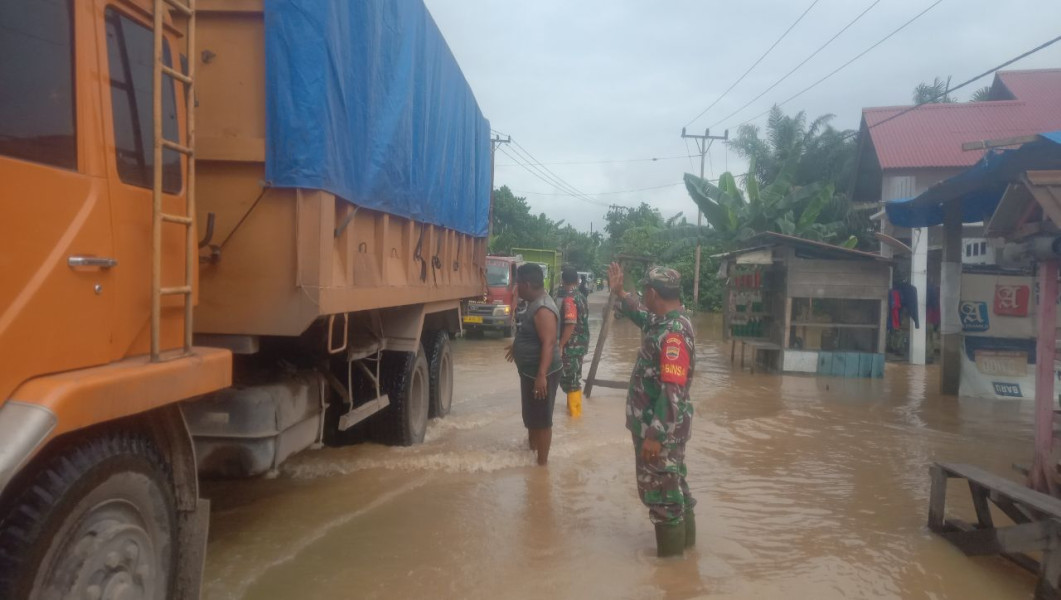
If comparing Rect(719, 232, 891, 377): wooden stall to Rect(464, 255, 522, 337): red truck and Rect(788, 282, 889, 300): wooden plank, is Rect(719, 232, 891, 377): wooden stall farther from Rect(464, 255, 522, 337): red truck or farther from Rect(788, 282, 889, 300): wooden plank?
Rect(464, 255, 522, 337): red truck

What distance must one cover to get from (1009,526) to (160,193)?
4.85 m

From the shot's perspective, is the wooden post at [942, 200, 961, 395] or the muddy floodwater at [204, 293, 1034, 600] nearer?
the muddy floodwater at [204, 293, 1034, 600]

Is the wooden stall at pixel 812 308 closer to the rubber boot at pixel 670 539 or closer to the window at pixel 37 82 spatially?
the rubber boot at pixel 670 539

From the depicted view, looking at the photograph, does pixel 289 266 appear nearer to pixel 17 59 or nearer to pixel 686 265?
pixel 17 59

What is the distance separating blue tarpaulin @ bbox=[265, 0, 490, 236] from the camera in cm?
397

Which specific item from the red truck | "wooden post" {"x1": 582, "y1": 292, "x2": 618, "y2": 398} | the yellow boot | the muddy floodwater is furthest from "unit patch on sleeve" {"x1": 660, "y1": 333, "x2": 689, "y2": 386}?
the red truck

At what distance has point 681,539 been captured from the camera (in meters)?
4.60

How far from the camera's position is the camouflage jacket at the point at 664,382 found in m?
4.32

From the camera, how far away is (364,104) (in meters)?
4.77

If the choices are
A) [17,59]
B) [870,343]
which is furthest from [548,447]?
[870,343]

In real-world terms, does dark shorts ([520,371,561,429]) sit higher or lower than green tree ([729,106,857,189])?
lower

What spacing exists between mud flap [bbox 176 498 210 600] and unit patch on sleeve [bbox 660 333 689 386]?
2.42 meters

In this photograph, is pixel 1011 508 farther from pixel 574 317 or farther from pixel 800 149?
pixel 800 149

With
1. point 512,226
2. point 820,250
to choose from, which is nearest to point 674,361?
point 820,250
